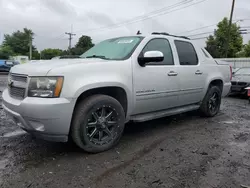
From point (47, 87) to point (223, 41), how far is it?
3549 cm

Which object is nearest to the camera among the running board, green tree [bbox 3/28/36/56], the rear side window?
the running board

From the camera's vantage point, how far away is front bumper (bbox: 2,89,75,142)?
289cm

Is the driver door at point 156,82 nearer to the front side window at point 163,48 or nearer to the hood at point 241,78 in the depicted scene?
the front side window at point 163,48

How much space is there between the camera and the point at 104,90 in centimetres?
357

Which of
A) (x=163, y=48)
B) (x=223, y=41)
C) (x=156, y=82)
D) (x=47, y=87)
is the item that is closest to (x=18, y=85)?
(x=47, y=87)

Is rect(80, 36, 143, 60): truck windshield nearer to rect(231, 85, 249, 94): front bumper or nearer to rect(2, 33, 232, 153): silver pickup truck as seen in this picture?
rect(2, 33, 232, 153): silver pickup truck

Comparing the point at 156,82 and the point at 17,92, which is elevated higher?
the point at 156,82

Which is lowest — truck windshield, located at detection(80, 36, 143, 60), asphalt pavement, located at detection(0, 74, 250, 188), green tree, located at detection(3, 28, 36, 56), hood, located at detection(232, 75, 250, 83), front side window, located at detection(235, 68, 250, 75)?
asphalt pavement, located at detection(0, 74, 250, 188)

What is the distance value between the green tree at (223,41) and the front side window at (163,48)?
106 ft

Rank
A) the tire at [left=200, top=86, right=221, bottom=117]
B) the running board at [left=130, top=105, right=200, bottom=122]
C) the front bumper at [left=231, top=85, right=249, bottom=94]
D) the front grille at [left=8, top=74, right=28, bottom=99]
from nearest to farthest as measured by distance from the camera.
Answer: the front grille at [left=8, top=74, right=28, bottom=99]
the running board at [left=130, top=105, right=200, bottom=122]
the tire at [left=200, top=86, right=221, bottom=117]
the front bumper at [left=231, top=85, right=249, bottom=94]

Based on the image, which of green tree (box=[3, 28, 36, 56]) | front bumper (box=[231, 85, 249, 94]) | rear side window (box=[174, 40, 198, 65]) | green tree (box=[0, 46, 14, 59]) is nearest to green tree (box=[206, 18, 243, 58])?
front bumper (box=[231, 85, 249, 94])

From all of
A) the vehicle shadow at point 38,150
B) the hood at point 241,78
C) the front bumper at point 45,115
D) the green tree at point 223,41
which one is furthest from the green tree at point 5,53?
the front bumper at point 45,115

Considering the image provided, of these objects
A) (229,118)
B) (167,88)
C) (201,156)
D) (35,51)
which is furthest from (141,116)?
(35,51)

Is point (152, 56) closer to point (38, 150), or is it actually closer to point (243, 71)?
point (38, 150)
